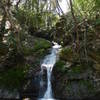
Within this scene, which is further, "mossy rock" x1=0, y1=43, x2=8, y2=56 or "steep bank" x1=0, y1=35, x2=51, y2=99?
"mossy rock" x1=0, y1=43, x2=8, y2=56

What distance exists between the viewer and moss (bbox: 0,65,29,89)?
16062mm

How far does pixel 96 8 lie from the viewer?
18.0 m

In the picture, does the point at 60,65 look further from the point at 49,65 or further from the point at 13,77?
the point at 13,77

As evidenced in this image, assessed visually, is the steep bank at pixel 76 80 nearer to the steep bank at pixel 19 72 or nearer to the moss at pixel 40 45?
the steep bank at pixel 19 72

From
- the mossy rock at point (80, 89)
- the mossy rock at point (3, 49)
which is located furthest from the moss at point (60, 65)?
the mossy rock at point (3, 49)

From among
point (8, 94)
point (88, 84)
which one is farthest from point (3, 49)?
point (88, 84)

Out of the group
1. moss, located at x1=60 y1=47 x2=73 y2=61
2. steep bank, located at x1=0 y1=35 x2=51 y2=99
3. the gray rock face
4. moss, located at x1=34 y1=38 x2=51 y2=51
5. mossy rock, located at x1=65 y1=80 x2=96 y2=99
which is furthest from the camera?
moss, located at x1=34 y1=38 x2=51 y2=51

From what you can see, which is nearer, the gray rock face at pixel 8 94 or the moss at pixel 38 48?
the gray rock face at pixel 8 94

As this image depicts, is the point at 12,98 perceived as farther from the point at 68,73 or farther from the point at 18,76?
the point at 68,73

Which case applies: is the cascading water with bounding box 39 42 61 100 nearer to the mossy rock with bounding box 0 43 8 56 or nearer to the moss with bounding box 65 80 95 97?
the moss with bounding box 65 80 95 97

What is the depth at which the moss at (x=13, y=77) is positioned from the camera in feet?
52.7

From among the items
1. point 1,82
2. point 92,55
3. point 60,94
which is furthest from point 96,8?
point 1,82

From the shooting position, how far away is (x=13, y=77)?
53.4 feet

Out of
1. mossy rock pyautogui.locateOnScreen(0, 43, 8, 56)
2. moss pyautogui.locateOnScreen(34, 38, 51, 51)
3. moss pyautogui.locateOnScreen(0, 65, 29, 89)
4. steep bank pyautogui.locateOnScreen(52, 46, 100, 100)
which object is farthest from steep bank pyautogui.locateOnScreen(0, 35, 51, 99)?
steep bank pyautogui.locateOnScreen(52, 46, 100, 100)
